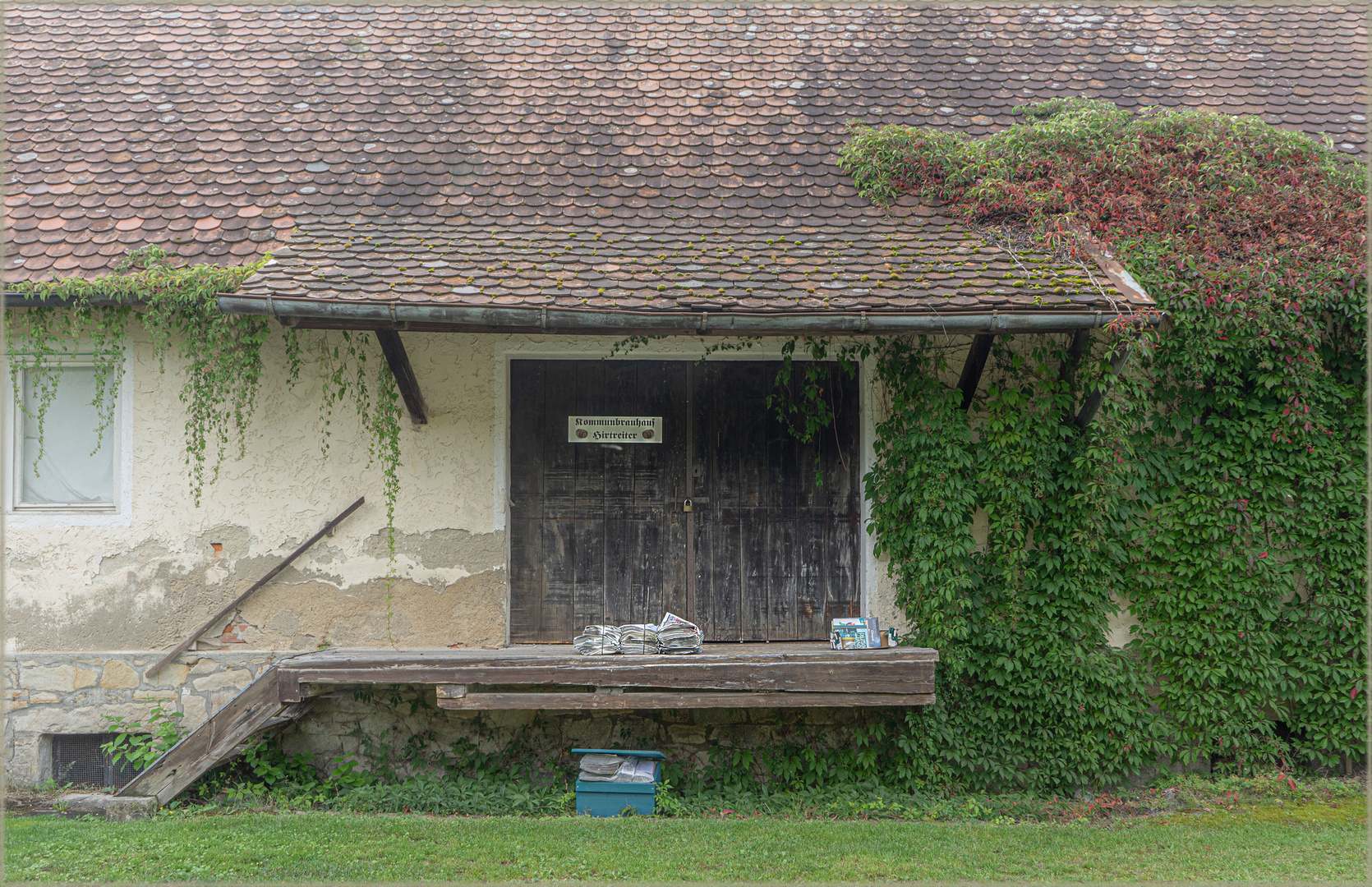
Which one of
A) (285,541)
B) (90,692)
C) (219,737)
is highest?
(285,541)

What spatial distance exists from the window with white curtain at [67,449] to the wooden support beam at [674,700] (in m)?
2.88

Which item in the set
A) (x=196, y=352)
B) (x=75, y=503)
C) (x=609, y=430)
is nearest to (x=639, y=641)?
(x=609, y=430)

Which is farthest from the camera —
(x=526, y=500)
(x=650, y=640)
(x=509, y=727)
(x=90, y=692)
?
(x=526, y=500)

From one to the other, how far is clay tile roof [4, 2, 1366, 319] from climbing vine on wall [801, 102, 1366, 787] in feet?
3.04

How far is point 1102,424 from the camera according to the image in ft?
16.9

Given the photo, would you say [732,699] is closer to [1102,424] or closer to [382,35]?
[1102,424]

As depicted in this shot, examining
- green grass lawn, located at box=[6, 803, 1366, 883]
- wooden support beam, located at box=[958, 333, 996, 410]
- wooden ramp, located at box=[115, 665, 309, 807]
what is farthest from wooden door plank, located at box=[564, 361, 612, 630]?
wooden support beam, located at box=[958, 333, 996, 410]

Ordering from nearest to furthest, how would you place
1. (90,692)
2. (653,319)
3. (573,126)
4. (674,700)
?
(653,319), (674,700), (90,692), (573,126)

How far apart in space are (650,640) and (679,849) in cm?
119

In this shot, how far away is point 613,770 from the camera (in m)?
4.94

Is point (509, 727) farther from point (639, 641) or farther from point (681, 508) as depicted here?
point (681, 508)

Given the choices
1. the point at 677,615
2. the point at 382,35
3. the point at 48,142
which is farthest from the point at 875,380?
the point at 48,142

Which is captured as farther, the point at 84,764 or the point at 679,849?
the point at 84,764

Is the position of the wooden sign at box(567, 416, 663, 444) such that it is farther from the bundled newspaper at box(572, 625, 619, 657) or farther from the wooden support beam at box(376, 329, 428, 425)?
the bundled newspaper at box(572, 625, 619, 657)
